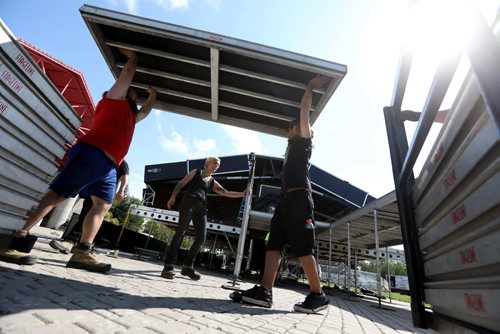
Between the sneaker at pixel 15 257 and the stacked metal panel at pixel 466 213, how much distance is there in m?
3.08

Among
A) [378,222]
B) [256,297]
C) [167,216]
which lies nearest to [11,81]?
[256,297]

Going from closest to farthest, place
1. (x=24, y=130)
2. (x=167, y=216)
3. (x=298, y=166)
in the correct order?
1. (x=24, y=130)
2. (x=298, y=166)
3. (x=167, y=216)

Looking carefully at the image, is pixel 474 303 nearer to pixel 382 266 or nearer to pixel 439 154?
pixel 439 154

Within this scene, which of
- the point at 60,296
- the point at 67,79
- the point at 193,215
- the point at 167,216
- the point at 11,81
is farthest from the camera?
the point at 67,79

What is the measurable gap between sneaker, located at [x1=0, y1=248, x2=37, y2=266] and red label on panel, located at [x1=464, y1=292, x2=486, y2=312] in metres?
3.09

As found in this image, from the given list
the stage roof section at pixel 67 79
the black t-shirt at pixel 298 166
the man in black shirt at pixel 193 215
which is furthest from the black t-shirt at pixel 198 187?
the stage roof section at pixel 67 79

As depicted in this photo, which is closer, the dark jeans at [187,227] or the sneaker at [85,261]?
the sneaker at [85,261]

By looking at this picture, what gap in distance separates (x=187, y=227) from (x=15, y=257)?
221cm

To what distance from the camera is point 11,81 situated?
6.31 feet

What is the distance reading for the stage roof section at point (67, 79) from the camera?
47.1 feet

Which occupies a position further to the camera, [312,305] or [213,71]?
[213,71]

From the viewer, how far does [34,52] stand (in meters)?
14.1

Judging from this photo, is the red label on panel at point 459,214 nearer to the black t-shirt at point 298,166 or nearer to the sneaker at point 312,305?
the black t-shirt at point 298,166

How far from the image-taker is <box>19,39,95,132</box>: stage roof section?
14.4m
